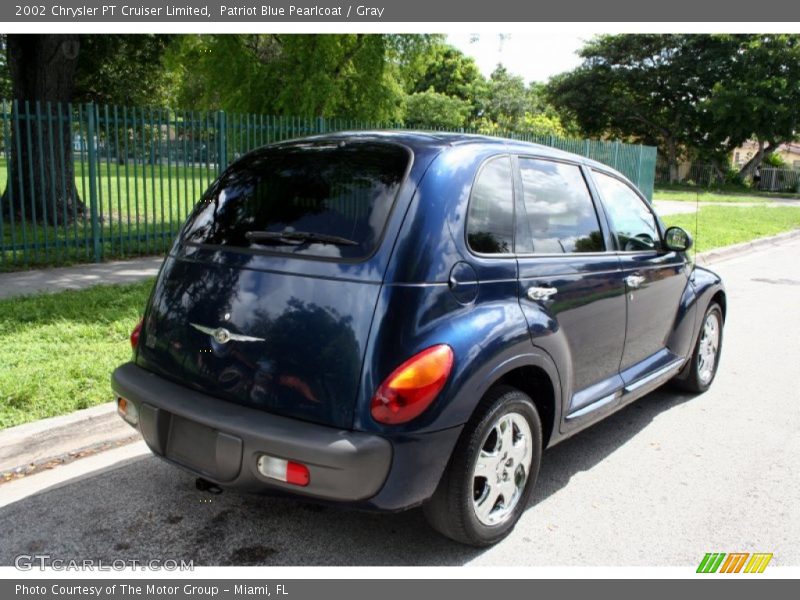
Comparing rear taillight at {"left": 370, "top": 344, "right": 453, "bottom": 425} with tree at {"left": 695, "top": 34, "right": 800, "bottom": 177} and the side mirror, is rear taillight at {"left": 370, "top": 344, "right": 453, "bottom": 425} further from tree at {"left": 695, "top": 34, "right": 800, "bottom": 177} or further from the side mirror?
tree at {"left": 695, "top": 34, "right": 800, "bottom": 177}

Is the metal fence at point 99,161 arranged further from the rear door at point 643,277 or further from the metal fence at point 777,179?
the metal fence at point 777,179

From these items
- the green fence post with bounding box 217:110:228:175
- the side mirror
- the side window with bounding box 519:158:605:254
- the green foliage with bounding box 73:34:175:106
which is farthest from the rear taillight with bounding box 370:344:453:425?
the green foliage with bounding box 73:34:175:106

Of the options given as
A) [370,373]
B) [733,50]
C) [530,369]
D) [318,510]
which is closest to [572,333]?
[530,369]

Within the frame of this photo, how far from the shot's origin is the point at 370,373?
8.57 feet

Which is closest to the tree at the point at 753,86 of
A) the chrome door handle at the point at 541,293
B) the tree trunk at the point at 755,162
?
the tree trunk at the point at 755,162

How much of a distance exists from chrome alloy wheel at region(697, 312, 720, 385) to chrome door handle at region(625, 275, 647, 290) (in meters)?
1.38

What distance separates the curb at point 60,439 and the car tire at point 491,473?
2.24m

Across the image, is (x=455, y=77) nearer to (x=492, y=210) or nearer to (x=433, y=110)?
(x=433, y=110)

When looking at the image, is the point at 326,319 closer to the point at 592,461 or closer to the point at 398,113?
the point at 592,461

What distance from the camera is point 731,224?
18.3m

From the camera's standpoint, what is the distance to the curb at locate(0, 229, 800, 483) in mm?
3758

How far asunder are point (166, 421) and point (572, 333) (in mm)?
2019

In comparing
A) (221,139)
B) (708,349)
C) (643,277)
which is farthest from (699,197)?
(643,277)

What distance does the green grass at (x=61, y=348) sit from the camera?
425cm
